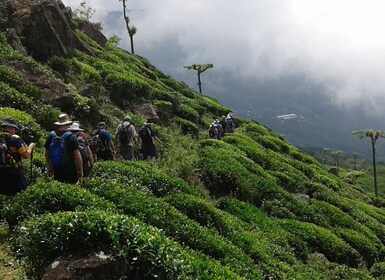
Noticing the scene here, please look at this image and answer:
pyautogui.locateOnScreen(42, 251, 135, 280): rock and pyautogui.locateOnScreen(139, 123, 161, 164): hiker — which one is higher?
pyautogui.locateOnScreen(139, 123, 161, 164): hiker

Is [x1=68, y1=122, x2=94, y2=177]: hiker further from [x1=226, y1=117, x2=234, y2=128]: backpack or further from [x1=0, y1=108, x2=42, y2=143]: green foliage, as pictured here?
[x1=226, y1=117, x2=234, y2=128]: backpack

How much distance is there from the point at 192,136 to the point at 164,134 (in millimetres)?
6609

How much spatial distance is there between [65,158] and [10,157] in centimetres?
134

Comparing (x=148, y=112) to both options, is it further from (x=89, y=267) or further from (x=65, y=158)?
(x=89, y=267)

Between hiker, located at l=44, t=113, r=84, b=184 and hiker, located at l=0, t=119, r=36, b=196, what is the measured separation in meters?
0.73

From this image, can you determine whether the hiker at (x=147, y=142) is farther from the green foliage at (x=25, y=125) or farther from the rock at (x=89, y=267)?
the rock at (x=89, y=267)

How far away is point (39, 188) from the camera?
10.2m

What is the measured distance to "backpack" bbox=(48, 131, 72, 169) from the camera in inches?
434

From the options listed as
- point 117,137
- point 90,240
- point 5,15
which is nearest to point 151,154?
point 117,137

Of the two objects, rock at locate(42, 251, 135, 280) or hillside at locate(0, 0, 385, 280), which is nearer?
rock at locate(42, 251, 135, 280)

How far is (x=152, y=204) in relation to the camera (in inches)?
465

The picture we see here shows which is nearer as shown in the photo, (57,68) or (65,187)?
(65,187)

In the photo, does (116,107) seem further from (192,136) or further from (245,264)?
(245,264)

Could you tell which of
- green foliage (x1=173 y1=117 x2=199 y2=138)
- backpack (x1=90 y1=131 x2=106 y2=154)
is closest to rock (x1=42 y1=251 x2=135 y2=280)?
backpack (x1=90 y1=131 x2=106 y2=154)
